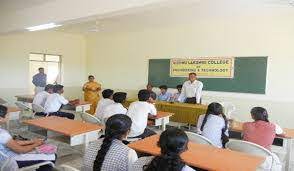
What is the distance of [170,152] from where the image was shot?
1.61m

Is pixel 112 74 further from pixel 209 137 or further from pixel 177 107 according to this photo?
pixel 209 137

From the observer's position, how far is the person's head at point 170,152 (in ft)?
5.01

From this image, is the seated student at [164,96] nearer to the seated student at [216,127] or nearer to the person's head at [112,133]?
the seated student at [216,127]

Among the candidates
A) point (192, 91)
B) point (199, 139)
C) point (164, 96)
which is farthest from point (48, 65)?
point (199, 139)

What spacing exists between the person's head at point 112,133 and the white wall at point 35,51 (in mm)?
7617

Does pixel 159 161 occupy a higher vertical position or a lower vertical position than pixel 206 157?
higher

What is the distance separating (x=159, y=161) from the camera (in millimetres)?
1550

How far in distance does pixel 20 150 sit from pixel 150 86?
576cm

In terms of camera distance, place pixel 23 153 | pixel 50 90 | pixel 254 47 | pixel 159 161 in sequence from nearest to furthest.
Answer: pixel 159 161
pixel 23 153
pixel 50 90
pixel 254 47

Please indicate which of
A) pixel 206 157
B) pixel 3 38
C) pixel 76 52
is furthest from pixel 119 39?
pixel 206 157

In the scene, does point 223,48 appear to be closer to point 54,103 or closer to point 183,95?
point 183,95

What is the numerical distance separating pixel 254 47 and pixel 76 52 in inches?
260

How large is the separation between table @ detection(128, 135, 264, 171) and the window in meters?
7.88

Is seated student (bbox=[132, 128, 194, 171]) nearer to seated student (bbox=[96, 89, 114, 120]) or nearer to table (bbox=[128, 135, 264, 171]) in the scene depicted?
table (bbox=[128, 135, 264, 171])
